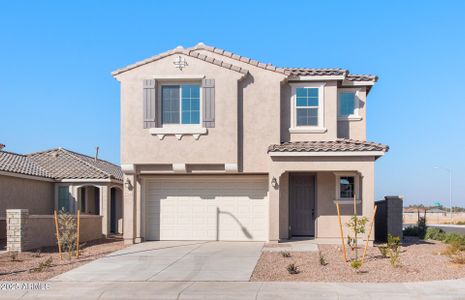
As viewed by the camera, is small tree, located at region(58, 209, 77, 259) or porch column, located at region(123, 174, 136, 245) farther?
porch column, located at region(123, 174, 136, 245)

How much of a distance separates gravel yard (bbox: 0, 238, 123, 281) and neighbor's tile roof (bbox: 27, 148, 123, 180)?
20.7 feet

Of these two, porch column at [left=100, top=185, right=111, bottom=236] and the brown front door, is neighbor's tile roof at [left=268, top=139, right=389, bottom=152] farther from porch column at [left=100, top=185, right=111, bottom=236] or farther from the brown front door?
porch column at [left=100, top=185, right=111, bottom=236]

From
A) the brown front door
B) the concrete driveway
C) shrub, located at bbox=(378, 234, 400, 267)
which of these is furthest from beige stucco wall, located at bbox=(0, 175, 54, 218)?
shrub, located at bbox=(378, 234, 400, 267)

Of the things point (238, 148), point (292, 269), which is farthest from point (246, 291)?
point (238, 148)

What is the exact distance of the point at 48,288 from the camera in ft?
39.9

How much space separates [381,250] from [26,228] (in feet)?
37.4

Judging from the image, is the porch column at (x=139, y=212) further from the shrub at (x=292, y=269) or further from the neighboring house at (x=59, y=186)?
the shrub at (x=292, y=269)

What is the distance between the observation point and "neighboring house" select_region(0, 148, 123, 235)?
23062 mm

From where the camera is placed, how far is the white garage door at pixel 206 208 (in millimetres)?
20484

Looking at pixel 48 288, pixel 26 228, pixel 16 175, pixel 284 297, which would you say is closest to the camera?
pixel 284 297

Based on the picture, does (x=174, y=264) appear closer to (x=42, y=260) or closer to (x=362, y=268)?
(x=42, y=260)

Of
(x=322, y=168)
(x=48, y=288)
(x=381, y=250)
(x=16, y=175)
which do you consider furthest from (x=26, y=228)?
(x=381, y=250)

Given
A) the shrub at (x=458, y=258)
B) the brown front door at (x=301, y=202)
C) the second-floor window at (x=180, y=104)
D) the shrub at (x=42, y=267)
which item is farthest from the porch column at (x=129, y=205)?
the shrub at (x=458, y=258)

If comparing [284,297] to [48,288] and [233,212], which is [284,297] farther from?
[233,212]
